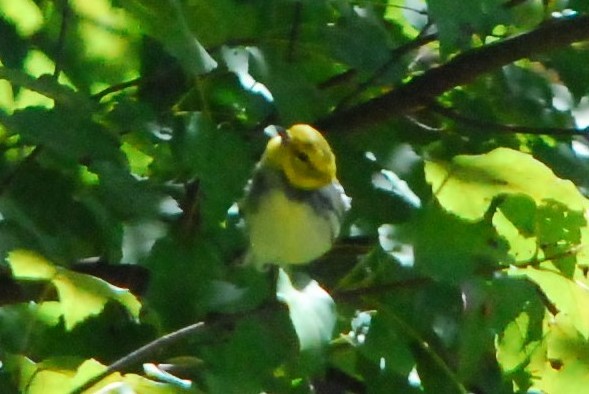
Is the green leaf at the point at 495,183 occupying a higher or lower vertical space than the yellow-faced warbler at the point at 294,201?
higher

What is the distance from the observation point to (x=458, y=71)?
0.68 m

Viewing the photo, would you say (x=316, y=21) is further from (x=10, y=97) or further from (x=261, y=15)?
(x=10, y=97)

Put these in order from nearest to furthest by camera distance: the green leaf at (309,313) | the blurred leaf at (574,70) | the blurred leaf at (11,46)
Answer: the green leaf at (309,313)
the blurred leaf at (11,46)
the blurred leaf at (574,70)

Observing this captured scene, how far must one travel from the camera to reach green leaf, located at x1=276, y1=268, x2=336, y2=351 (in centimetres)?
49

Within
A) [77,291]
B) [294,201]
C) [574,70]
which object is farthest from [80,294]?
[574,70]

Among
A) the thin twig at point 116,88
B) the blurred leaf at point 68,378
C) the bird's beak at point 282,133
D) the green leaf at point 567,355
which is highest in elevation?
the thin twig at point 116,88

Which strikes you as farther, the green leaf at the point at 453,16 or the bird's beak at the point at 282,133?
the bird's beak at the point at 282,133

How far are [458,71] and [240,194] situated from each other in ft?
0.67

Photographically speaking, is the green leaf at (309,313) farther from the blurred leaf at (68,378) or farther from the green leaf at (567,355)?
the green leaf at (567,355)

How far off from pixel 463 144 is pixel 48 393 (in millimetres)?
343

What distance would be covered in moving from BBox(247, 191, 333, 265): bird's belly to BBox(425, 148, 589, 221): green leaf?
0.09 meters

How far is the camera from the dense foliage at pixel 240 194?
540 millimetres

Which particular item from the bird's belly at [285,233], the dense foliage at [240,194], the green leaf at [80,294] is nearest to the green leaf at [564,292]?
the dense foliage at [240,194]

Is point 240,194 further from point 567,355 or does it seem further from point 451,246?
point 567,355
